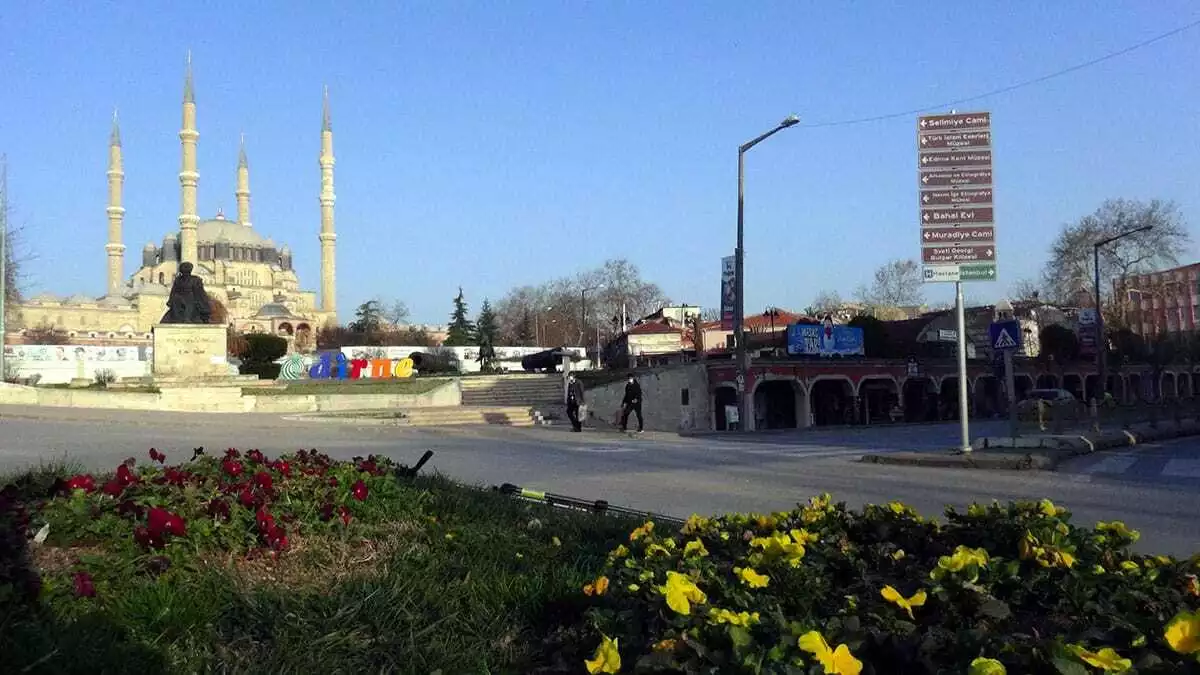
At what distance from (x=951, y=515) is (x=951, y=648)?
2.10 meters

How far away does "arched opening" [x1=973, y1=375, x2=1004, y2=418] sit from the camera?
52875mm

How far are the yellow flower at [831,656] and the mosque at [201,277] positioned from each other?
95.7 meters

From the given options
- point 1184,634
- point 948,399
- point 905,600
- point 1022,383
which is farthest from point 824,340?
point 1184,634

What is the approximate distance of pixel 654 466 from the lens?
15094mm

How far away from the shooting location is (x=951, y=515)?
437cm

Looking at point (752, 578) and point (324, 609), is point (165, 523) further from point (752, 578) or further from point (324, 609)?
point (752, 578)

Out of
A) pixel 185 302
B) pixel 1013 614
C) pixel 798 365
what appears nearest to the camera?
pixel 1013 614

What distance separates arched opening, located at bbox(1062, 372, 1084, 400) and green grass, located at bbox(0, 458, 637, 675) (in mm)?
63006

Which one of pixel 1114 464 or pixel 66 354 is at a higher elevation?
pixel 66 354

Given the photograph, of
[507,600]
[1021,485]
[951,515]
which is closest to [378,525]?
[507,600]

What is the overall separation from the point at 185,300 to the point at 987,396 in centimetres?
4431

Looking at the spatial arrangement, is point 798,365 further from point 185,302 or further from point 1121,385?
point 1121,385

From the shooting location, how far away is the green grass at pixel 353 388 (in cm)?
3666

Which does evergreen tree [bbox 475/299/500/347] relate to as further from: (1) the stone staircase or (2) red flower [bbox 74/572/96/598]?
(2) red flower [bbox 74/572/96/598]
